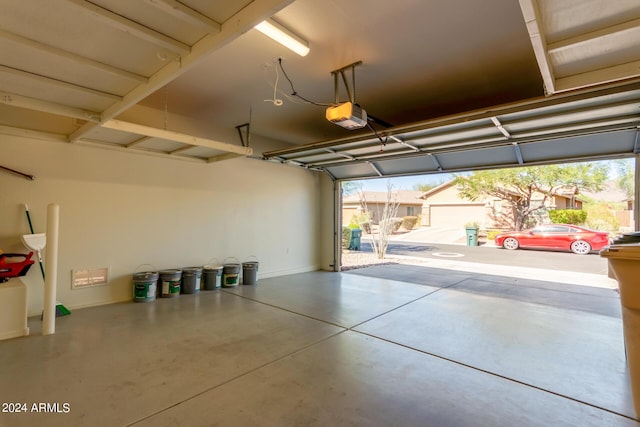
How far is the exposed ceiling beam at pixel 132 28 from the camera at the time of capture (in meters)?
1.71

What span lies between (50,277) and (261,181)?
3.87 meters

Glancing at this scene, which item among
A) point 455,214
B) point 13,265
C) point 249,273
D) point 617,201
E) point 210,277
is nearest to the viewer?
point 13,265

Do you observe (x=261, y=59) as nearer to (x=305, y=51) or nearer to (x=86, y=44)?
(x=305, y=51)

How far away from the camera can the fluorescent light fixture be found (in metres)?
2.65

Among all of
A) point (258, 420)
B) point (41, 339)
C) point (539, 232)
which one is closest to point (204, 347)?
point (258, 420)

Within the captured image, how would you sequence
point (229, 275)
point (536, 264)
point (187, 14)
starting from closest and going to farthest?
1. point (187, 14)
2. point (229, 275)
3. point (536, 264)

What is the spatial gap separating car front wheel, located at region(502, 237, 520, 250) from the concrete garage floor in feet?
28.6

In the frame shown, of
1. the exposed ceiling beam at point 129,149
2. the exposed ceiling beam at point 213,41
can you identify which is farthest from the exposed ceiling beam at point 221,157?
the exposed ceiling beam at point 213,41

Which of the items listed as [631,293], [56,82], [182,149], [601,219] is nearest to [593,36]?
[631,293]

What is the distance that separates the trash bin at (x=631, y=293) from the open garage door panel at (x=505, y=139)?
6.01ft

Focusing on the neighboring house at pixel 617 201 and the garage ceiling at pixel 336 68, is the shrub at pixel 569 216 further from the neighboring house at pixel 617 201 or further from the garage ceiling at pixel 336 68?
the garage ceiling at pixel 336 68

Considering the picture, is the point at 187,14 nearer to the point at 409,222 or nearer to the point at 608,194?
the point at 608,194

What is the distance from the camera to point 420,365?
2699 mm

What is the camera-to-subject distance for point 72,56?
224 centimetres
